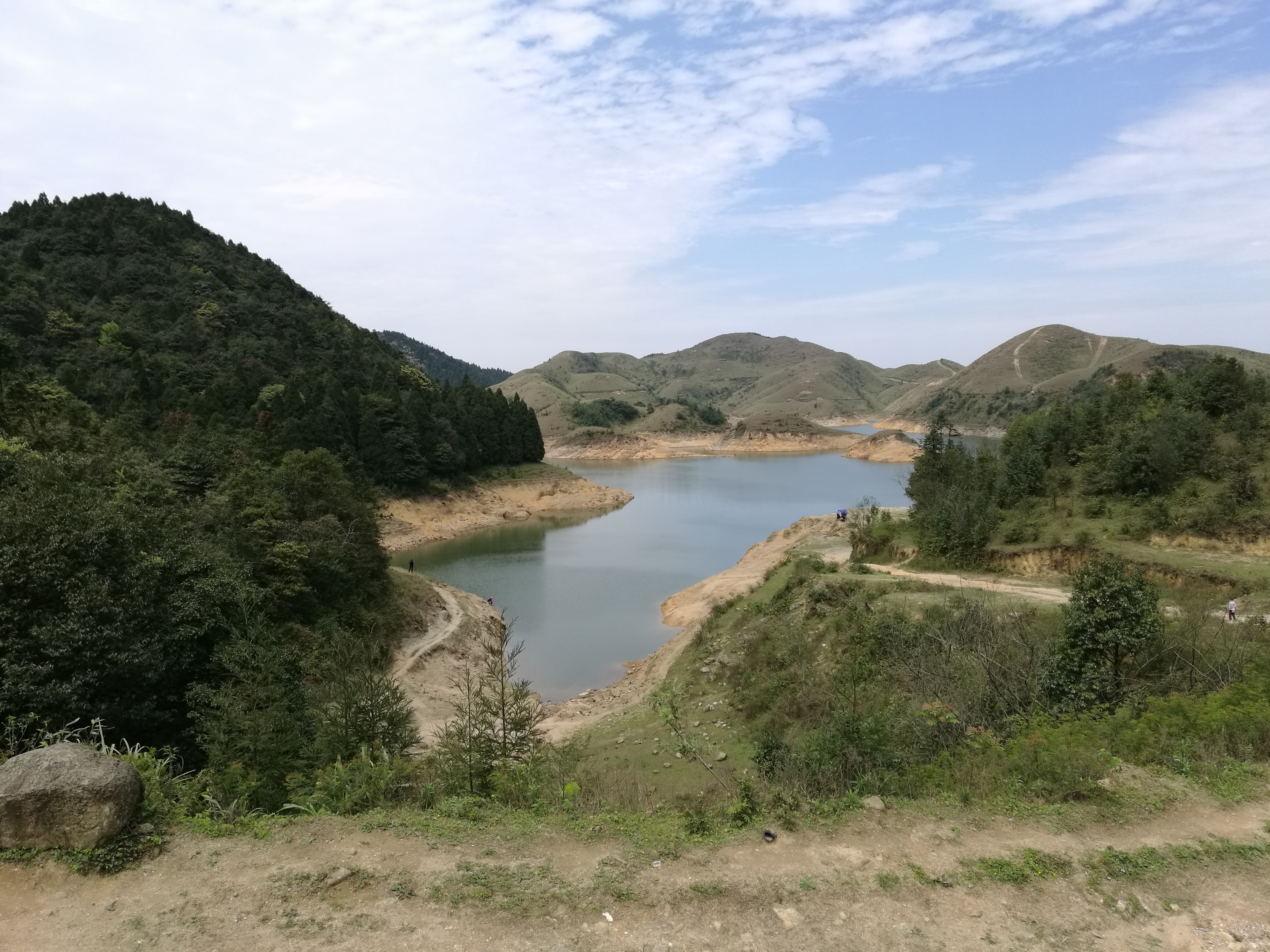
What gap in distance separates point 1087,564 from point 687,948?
851 cm

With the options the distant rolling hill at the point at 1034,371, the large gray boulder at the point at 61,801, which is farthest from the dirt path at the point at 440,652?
the distant rolling hill at the point at 1034,371

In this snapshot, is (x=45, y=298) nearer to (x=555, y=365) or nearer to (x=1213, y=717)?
(x=1213, y=717)

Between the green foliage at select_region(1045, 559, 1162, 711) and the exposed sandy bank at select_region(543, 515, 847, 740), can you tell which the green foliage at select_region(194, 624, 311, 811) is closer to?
the exposed sandy bank at select_region(543, 515, 847, 740)

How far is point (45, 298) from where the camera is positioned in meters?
39.7

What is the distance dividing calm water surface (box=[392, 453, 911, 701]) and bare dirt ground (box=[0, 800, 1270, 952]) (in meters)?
13.7

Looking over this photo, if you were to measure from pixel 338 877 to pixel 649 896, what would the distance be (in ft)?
8.08

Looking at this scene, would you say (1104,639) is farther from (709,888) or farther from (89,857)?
(89,857)

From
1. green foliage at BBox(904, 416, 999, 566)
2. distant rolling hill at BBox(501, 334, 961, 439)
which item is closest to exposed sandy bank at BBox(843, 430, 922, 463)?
distant rolling hill at BBox(501, 334, 961, 439)

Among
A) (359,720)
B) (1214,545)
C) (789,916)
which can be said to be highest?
(1214,545)

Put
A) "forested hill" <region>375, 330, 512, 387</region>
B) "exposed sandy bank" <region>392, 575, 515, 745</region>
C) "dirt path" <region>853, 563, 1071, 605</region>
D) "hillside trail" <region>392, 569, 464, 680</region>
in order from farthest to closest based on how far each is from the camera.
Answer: "forested hill" <region>375, 330, 512, 387</region>, "hillside trail" <region>392, 569, 464, 680</region>, "exposed sandy bank" <region>392, 575, 515, 745</region>, "dirt path" <region>853, 563, 1071, 605</region>

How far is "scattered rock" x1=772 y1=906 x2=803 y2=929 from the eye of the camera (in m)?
4.70

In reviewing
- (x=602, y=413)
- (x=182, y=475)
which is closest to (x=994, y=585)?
(x=182, y=475)

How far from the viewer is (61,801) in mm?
5352

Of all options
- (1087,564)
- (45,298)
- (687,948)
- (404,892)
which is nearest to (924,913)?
(687,948)
